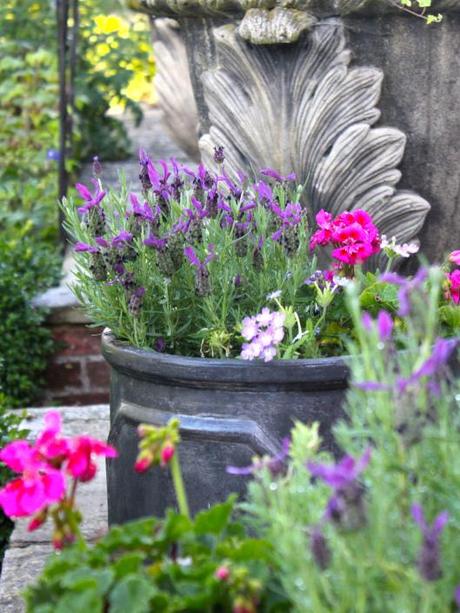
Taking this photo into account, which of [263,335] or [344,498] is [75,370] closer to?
[263,335]

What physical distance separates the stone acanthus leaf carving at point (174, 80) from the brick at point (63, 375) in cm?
104

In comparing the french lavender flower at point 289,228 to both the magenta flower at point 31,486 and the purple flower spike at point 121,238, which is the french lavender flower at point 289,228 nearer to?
the purple flower spike at point 121,238

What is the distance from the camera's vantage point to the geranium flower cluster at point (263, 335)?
1.86m

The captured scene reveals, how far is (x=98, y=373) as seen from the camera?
12.7ft

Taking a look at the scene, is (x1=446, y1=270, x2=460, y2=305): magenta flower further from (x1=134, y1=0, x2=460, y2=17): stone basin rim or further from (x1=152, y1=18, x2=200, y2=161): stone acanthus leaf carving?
(x1=152, y1=18, x2=200, y2=161): stone acanthus leaf carving

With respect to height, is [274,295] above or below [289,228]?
below

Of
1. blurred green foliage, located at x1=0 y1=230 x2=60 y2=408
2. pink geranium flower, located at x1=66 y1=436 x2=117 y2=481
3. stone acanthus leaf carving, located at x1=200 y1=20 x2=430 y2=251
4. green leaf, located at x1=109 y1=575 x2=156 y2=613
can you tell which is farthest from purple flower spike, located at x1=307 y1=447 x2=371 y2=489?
blurred green foliage, located at x1=0 y1=230 x2=60 y2=408

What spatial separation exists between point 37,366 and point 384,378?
2.61 metres

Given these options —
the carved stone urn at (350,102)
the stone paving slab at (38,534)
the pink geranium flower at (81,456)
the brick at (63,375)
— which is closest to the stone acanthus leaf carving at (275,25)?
the carved stone urn at (350,102)

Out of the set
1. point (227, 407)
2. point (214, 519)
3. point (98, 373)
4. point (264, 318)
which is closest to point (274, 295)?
point (264, 318)

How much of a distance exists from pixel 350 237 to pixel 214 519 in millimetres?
817

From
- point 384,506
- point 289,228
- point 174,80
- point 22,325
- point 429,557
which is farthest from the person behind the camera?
point 22,325

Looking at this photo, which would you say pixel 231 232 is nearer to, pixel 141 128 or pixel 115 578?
pixel 115 578

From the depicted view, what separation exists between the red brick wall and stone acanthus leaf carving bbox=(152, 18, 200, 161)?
3.09 ft
